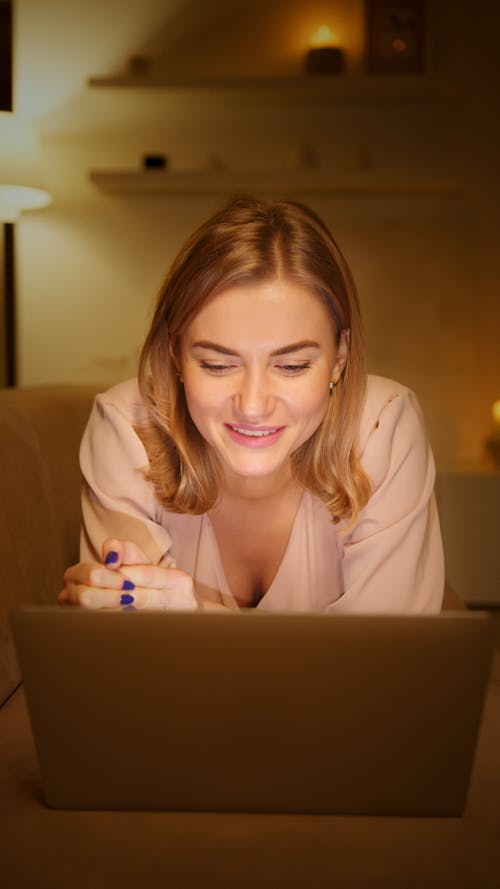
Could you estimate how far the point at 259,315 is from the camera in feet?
4.02

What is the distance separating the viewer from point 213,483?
4.73 feet

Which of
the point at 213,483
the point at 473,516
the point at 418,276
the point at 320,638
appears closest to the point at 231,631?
the point at 320,638

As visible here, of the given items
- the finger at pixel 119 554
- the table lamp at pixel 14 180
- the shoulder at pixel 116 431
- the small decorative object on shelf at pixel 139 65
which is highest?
the small decorative object on shelf at pixel 139 65

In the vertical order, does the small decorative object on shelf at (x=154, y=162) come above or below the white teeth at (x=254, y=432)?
above

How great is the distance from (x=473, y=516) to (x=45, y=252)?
1.71 meters

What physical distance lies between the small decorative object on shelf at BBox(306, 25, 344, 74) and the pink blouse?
1.87 meters

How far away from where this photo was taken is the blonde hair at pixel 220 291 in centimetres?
125

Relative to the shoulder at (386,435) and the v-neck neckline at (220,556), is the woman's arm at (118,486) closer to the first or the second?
the v-neck neckline at (220,556)

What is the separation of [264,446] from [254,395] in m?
0.09

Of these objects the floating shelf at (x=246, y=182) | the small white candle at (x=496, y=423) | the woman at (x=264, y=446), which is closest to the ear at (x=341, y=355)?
the woman at (x=264, y=446)

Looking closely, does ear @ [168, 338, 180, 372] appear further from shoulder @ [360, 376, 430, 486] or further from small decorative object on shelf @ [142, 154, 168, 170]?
small decorative object on shelf @ [142, 154, 168, 170]

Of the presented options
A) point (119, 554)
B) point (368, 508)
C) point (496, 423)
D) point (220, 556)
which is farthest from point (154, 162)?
point (119, 554)

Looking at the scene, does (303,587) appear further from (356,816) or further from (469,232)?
(469,232)

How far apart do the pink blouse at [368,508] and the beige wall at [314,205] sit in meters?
1.78
